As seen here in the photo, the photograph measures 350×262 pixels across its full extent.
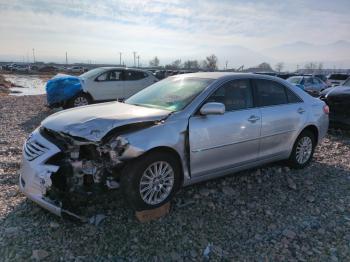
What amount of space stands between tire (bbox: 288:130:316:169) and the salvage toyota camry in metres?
0.59

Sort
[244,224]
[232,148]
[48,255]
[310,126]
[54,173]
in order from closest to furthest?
[48,255]
[54,173]
[244,224]
[232,148]
[310,126]

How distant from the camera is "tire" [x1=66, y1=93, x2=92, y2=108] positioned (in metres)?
12.2

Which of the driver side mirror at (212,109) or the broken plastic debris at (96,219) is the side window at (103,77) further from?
the broken plastic debris at (96,219)

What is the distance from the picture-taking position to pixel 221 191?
16.6 feet

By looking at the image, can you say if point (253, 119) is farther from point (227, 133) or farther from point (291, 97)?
point (291, 97)

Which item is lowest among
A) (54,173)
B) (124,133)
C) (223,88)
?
(54,173)

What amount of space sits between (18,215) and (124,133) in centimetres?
159

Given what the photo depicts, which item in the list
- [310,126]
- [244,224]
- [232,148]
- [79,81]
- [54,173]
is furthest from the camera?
[79,81]

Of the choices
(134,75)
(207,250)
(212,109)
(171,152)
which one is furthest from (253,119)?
(134,75)

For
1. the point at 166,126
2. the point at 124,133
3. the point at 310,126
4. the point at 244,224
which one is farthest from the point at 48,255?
the point at 310,126

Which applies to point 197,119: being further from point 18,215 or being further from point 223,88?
point 18,215

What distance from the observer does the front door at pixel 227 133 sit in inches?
178

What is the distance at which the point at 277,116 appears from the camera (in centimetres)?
557

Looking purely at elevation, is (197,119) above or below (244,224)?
above
